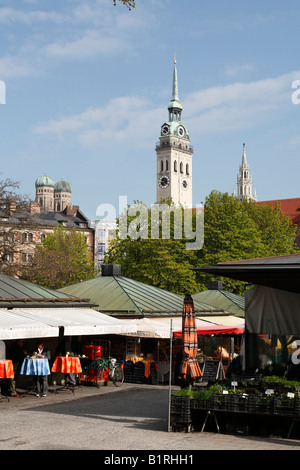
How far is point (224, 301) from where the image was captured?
33.0m

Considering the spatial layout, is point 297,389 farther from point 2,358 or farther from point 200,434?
point 2,358

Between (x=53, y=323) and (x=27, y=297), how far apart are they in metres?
2.53

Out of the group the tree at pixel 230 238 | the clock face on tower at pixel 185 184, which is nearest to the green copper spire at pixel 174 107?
the clock face on tower at pixel 185 184

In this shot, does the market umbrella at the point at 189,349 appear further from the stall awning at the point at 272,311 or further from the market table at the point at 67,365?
the market table at the point at 67,365

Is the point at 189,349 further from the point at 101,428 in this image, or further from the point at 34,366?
the point at 34,366

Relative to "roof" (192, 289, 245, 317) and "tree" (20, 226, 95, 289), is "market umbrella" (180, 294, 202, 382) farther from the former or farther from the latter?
"tree" (20, 226, 95, 289)

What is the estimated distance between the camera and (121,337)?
80.2 feet

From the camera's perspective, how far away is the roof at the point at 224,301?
3192 centimetres

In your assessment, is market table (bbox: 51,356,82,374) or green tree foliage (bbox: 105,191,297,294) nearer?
market table (bbox: 51,356,82,374)

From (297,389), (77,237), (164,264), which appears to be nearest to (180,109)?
(77,237)

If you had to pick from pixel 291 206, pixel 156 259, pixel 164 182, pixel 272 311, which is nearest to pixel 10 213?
pixel 156 259

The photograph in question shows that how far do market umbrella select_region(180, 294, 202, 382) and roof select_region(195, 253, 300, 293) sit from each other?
5.82ft

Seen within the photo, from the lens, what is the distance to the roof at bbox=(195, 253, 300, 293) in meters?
12.0

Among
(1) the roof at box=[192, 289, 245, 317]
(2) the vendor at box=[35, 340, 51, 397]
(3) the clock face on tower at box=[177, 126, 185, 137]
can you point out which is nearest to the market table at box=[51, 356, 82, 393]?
(2) the vendor at box=[35, 340, 51, 397]
